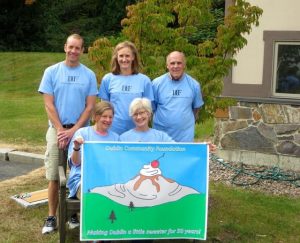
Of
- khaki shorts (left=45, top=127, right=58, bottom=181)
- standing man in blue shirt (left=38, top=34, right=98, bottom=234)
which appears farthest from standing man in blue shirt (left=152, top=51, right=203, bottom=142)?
khaki shorts (left=45, top=127, right=58, bottom=181)

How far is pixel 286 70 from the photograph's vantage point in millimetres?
8609

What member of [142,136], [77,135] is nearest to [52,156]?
[77,135]

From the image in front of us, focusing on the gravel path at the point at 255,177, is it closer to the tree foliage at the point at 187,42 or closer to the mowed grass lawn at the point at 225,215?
the mowed grass lawn at the point at 225,215

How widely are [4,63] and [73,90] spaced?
20723mm

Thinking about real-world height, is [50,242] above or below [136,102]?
below

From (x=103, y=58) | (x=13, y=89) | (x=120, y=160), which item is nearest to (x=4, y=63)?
(x=13, y=89)

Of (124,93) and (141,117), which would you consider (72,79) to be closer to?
(124,93)

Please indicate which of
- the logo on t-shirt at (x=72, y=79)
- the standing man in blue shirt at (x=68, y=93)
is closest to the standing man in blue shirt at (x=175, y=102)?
the standing man in blue shirt at (x=68, y=93)

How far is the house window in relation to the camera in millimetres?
8508

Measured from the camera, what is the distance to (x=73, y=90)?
5.02 metres

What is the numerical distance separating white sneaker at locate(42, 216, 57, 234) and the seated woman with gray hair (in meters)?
1.34

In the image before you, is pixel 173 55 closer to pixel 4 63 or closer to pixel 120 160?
pixel 120 160

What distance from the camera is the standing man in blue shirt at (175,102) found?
200 inches

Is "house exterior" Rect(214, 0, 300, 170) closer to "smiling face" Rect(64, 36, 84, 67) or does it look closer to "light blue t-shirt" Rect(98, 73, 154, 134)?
→ "light blue t-shirt" Rect(98, 73, 154, 134)
